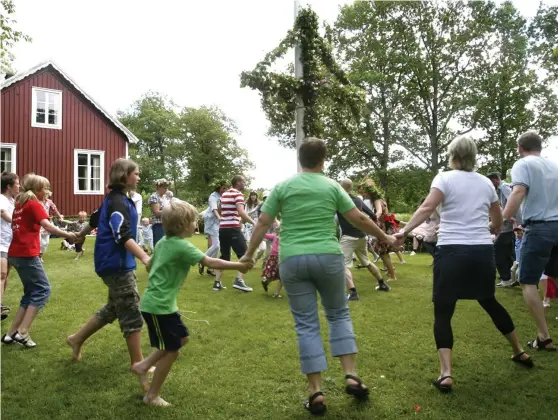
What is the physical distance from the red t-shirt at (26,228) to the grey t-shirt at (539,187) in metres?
4.79

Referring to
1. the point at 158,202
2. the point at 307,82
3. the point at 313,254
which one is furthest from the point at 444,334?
the point at 158,202

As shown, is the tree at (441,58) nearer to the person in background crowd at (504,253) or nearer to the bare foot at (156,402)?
the person in background crowd at (504,253)

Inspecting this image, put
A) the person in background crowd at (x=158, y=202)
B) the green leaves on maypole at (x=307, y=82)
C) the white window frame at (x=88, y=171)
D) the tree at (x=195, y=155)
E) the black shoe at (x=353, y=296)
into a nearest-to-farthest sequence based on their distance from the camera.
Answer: the black shoe at (x=353, y=296), the green leaves on maypole at (x=307, y=82), the person in background crowd at (x=158, y=202), the white window frame at (x=88, y=171), the tree at (x=195, y=155)

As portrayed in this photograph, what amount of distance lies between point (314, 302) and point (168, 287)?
3.59 feet

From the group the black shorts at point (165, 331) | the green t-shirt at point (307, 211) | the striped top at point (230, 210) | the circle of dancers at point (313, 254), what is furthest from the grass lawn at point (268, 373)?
the striped top at point (230, 210)

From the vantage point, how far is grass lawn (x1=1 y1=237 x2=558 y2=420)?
3320 millimetres

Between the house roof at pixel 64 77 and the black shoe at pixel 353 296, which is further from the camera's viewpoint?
the house roof at pixel 64 77

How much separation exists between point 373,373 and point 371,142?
27991 millimetres

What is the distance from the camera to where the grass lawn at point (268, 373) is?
10.9 feet

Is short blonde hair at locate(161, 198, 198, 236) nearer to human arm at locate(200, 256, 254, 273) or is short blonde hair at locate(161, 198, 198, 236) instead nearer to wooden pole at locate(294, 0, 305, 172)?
human arm at locate(200, 256, 254, 273)

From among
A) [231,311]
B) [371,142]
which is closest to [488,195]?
[231,311]

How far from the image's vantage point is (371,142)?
3086 cm

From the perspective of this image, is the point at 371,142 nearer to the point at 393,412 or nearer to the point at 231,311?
the point at 231,311

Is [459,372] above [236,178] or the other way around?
the other way around
